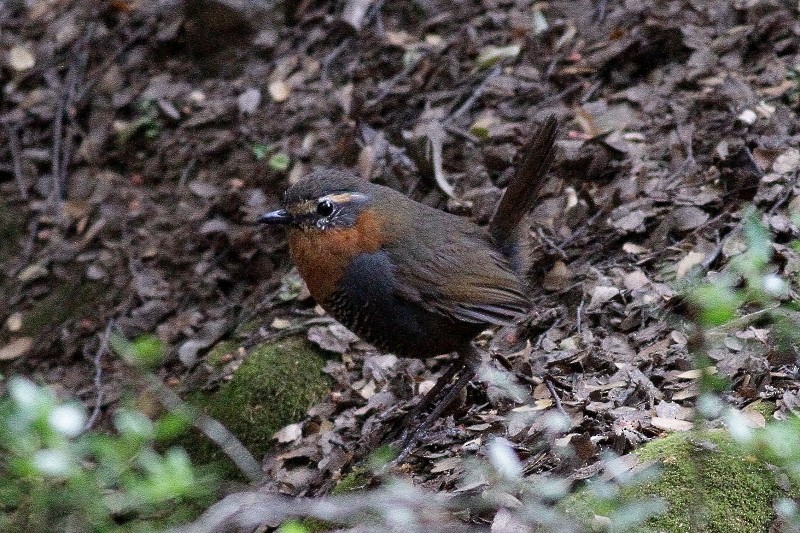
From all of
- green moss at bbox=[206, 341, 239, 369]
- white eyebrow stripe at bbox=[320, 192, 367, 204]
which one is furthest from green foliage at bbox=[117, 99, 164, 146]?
white eyebrow stripe at bbox=[320, 192, 367, 204]

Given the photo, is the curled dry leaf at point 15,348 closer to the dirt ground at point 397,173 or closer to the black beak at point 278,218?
the dirt ground at point 397,173

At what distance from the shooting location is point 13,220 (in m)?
7.58

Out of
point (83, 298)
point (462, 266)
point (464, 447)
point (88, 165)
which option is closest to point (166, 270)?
point (83, 298)

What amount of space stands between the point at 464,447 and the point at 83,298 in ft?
13.3

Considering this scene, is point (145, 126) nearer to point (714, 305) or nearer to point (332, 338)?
point (332, 338)

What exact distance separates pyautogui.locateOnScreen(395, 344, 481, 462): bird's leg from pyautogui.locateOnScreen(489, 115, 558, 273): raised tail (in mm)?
531

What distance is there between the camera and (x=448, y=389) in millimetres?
4570

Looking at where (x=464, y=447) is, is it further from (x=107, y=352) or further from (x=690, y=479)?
(x=107, y=352)

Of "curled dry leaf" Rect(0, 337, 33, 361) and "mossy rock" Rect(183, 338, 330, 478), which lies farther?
"curled dry leaf" Rect(0, 337, 33, 361)

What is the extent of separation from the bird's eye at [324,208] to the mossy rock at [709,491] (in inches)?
74.1

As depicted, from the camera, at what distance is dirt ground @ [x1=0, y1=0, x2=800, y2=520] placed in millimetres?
4449

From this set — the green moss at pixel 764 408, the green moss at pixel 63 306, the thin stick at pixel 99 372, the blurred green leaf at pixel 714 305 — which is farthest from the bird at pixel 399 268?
the green moss at pixel 63 306

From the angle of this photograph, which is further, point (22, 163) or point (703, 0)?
point (22, 163)

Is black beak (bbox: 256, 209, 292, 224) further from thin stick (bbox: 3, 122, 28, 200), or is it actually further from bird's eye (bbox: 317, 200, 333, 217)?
thin stick (bbox: 3, 122, 28, 200)
